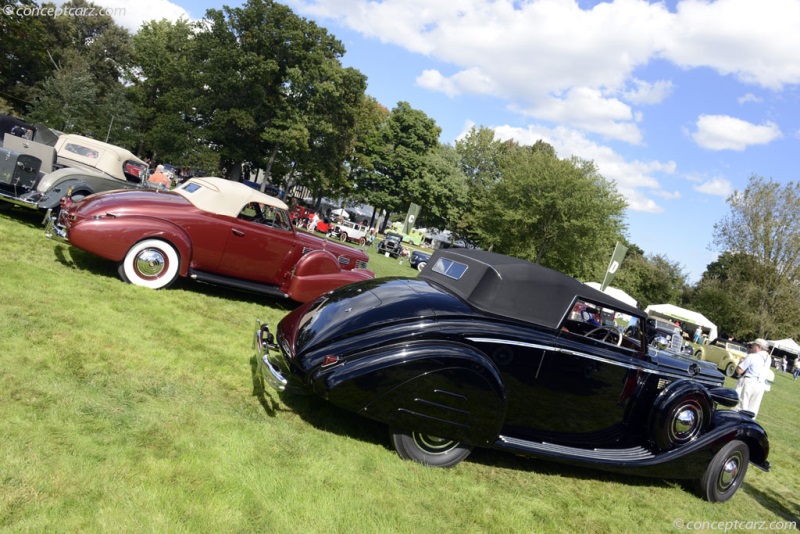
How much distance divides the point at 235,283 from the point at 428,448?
4.53 metres

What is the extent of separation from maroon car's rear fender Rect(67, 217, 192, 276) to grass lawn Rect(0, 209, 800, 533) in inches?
21.2

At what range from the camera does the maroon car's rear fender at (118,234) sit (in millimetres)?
6398

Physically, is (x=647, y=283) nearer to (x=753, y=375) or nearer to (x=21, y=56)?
(x=753, y=375)

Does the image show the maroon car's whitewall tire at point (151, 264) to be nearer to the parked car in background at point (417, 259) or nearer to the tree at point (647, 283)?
the parked car in background at point (417, 259)

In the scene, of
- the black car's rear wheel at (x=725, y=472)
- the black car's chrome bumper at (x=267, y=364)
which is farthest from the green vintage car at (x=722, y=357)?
the black car's chrome bumper at (x=267, y=364)

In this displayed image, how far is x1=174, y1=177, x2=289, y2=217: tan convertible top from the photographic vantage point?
7.34m

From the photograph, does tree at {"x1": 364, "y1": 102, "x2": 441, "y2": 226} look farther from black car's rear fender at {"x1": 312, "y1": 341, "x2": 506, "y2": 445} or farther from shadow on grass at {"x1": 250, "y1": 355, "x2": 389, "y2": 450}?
black car's rear fender at {"x1": 312, "y1": 341, "x2": 506, "y2": 445}

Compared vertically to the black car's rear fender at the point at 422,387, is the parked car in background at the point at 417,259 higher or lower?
higher

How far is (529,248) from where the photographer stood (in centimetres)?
3412

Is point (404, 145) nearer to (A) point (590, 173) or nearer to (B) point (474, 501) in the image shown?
(A) point (590, 173)

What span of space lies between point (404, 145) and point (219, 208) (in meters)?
41.5

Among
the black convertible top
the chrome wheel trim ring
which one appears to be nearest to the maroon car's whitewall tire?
the chrome wheel trim ring

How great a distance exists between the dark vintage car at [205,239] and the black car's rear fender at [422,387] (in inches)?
162

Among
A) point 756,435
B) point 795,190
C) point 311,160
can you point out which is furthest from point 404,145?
point 756,435
